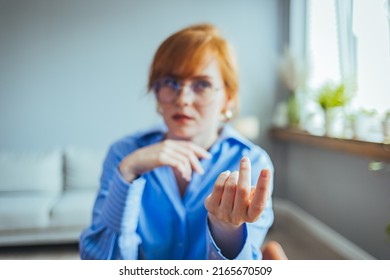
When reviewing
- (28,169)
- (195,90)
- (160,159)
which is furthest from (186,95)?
(28,169)

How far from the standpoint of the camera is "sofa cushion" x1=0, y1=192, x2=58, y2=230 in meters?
0.68

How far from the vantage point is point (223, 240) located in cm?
52

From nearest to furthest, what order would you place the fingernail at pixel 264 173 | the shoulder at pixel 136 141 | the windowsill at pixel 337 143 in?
the fingernail at pixel 264 173 < the shoulder at pixel 136 141 < the windowsill at pixel 337 143

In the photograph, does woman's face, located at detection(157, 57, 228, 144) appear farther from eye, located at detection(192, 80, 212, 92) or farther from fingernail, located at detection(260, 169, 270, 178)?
fingernail, located at detection(260, 169, 270, 178)

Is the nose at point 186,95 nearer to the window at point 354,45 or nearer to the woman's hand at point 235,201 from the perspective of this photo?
the woman's hand at point 235,201

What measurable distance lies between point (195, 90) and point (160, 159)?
140 mm

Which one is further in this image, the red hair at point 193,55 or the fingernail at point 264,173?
the red hair at point 193,55

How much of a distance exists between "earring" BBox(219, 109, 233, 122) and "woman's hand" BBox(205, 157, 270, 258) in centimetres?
21

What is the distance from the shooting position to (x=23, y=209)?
695 millimetres

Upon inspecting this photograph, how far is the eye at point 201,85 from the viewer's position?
588 mm

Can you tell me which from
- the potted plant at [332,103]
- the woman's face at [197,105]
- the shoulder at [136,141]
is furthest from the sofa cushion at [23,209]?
the potted plant at [332,103]

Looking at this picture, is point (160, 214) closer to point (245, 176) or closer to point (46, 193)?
point (245, 176)

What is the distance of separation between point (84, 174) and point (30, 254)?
0.62 feet

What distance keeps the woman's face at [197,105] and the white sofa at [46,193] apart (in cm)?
20
